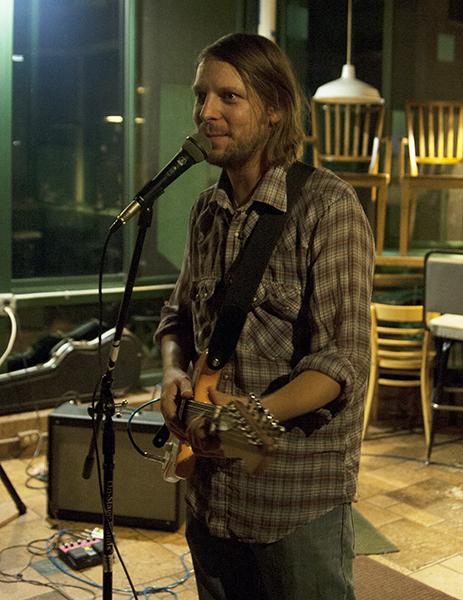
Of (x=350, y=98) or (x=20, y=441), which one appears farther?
(x=350, y=98)

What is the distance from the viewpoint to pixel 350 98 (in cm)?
537

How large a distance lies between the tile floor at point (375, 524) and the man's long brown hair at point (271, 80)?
2039 millimetres

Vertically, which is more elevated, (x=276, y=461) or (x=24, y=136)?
(x=24, y=136)

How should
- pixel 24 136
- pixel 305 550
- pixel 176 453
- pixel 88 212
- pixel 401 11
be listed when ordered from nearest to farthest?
pixel 305 550 < pixel 176 453 < pixel 24 136 < pixel 88 212 < pixel 401 11

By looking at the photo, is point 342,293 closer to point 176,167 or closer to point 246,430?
point 246,430

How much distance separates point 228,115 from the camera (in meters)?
1.73

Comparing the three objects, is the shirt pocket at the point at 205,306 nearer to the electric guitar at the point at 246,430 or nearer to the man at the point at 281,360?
the man at the point at 281,360

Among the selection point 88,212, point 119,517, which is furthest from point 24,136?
point 119,517

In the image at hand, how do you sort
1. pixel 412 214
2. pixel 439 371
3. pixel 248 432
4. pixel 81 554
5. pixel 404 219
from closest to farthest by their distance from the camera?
pixel 248 432
pixel 81 554
pixel 439 371
pixel 404 219
pixel 412 214

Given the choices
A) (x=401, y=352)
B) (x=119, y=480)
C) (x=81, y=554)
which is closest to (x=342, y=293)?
(x=81, y=554)

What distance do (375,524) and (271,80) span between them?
274 centimetres

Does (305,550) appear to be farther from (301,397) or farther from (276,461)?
(301,397)

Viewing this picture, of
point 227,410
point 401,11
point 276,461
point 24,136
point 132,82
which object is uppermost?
point 401,11

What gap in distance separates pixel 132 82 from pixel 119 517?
9.88 ft
